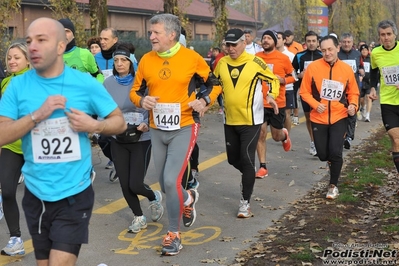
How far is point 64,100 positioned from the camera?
433 centimetres

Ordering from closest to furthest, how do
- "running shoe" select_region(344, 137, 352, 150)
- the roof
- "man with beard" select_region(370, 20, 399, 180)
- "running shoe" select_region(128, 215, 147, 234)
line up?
"running shoe" select_region(128, 215, 147, 234) → "man with beard" select_region(370, 20, 399, 180) → "running shoe" select_region(344, 137, 352, 150) → the roof

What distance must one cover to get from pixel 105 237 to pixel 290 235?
1879 mm

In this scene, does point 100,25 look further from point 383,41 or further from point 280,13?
point 280,13

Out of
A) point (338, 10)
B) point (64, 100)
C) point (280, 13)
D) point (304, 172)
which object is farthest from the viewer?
point (280, 13)

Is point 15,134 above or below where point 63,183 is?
above

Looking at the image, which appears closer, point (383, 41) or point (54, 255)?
point (54, 255)

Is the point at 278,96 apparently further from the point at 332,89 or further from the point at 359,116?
the point at 359,116

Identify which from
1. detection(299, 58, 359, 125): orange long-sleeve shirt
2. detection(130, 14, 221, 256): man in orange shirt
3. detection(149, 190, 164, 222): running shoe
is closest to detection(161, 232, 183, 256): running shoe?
detection(130, 14, 221, 256): man in orange shirt

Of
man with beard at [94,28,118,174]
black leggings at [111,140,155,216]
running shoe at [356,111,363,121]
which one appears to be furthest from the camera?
running shoe at [356,111,363,121]

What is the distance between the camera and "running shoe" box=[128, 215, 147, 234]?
7.72 m

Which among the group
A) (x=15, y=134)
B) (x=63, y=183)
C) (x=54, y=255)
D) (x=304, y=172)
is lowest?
(x=304, y=172)

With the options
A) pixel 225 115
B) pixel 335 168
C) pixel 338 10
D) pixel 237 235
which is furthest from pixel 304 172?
pixel 338 10

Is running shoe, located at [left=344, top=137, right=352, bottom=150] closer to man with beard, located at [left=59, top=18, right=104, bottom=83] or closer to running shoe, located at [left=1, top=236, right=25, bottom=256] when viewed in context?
man with beard, located at [left=59, top=18, right=104, bottom=83]

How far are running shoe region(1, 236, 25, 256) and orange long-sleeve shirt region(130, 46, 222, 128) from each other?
168cm
